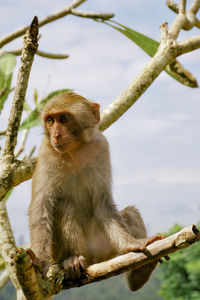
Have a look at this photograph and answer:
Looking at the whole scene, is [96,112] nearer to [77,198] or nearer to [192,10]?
[77,198]

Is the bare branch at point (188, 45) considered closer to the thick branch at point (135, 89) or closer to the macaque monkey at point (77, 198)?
the thick branch at point (135, 89)

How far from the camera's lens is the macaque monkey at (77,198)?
3.63 m

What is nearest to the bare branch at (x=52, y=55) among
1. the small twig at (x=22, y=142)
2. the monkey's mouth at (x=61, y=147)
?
the small twig at (x=22, y=142)

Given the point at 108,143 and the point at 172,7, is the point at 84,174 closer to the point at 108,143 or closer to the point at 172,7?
the point at 108,143

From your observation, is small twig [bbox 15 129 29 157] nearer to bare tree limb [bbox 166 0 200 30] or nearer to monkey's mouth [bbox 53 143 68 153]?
monkey's mouth [bbox 53 143 68 153]

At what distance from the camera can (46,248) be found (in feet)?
11.3

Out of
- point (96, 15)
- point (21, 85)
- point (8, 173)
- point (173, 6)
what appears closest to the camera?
point (21, 85)

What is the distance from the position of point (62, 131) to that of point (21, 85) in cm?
79

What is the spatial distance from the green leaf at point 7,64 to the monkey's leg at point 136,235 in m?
1.89

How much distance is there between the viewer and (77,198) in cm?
392

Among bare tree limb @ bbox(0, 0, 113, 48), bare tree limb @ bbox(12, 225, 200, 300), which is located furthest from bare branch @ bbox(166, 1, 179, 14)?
bare tree limb @ bbox(12, 225, 200, 300)

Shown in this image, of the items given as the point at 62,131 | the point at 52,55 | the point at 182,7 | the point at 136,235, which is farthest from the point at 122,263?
the point at 182,7

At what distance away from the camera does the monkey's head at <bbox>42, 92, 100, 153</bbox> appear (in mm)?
3738

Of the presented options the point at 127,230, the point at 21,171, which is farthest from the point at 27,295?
the point at 127,230
